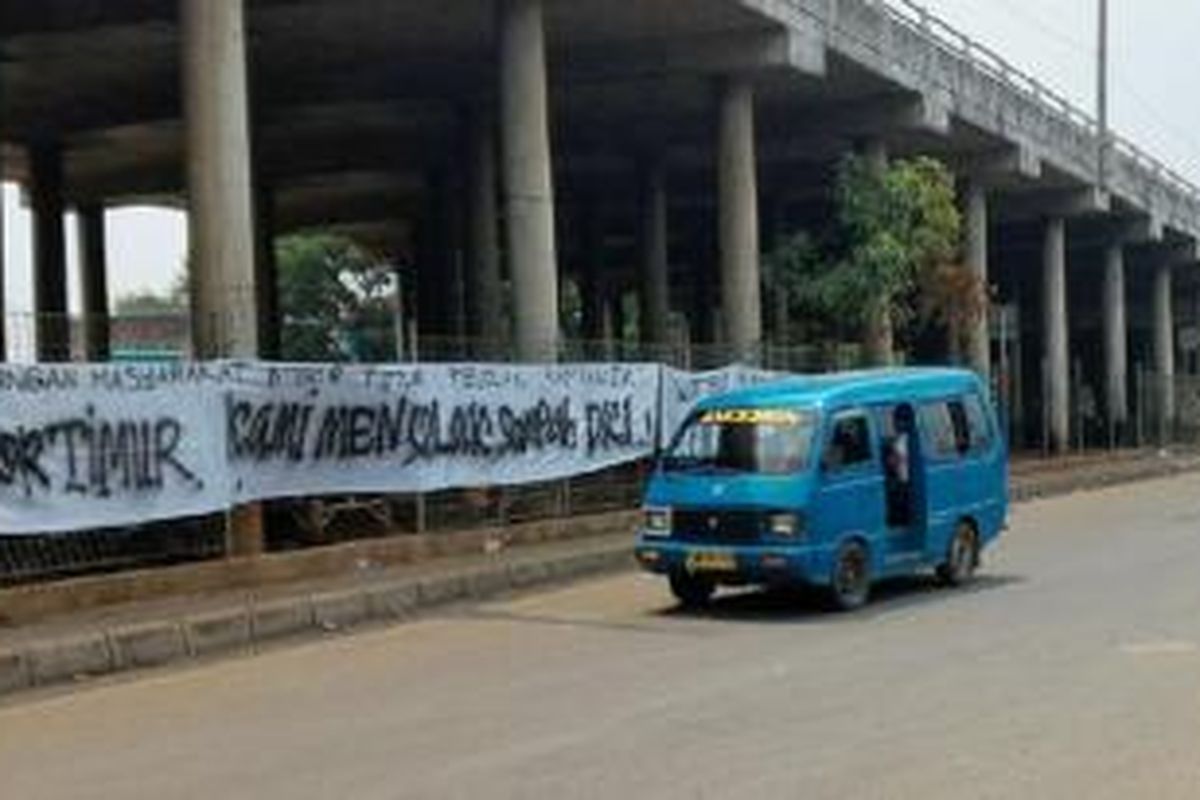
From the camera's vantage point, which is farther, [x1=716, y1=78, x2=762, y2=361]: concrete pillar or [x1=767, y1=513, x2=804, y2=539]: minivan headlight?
[x1=716, y1=78, x2=762, y2=361]: concrete pillar

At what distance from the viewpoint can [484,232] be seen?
145 ft

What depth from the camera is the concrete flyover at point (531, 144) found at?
30.5m

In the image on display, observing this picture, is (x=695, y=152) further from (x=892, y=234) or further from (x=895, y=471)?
(x=895, y=471)

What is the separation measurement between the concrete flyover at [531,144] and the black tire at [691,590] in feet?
21.0

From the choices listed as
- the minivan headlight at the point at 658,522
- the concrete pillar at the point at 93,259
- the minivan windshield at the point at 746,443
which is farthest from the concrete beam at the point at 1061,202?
the minivan headlight at the point at 658,522

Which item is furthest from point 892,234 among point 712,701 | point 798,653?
point 712,701

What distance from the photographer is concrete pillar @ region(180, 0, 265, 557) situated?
23.0m

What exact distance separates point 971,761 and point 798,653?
4.67 metres

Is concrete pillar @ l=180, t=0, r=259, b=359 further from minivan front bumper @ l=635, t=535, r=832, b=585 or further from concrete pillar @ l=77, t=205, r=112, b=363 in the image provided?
concrete pillar @ l=77, t=205, r=112, b=363

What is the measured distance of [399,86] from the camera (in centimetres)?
3881

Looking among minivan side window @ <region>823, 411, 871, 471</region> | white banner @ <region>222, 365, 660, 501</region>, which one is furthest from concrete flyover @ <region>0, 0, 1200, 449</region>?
minivan side window @ <region>823, 411, 871, 471</region>

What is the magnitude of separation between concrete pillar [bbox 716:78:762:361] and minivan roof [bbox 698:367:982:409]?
16940 millimetres

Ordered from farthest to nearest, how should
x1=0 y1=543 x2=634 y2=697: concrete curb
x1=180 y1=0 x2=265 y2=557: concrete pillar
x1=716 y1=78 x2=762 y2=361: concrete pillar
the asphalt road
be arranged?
x1=716 y1=78 x2=762 y2=361: concrete pillar → x1=180 y1=0 x2=265 y2=557: concrete pillar → x1=0 y1=543 x2=634 y2=697: concrete curb → the asphalt road

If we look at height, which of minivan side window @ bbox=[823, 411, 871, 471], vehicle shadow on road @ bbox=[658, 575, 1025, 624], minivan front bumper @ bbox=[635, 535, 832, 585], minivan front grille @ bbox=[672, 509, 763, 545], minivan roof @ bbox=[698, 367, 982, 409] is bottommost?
vehicle shadow on road @ bbox=[658, 575, 1025, 624]
